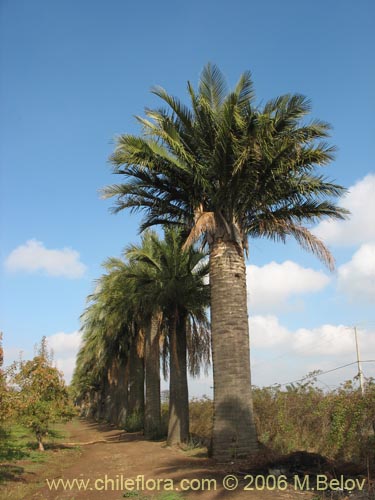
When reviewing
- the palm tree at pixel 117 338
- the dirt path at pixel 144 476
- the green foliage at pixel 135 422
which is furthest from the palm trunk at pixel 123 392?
the dirt path at pixel 144 476

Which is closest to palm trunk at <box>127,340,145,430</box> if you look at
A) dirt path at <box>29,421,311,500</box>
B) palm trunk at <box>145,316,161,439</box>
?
palm trunk at <box>145,316,161,439</box>

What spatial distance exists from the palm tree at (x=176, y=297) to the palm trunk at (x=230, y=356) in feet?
16.8

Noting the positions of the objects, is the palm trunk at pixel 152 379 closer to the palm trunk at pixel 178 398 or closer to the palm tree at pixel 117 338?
the palm tree at pixel 117 338

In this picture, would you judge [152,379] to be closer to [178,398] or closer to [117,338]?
[178,398]

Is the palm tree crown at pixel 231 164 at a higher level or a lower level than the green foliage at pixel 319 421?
higher

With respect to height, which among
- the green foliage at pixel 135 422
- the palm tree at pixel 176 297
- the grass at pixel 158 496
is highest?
the palm tree at pixel 176 297

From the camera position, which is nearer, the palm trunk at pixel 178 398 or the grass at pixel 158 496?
the grass at pixel 158 496

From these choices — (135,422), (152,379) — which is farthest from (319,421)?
(135,422)

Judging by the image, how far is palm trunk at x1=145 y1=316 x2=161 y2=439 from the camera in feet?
72.5

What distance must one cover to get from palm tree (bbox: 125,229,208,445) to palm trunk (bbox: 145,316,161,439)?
107 inches

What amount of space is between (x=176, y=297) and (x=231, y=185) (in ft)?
23.0

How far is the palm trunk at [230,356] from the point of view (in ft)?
37.7

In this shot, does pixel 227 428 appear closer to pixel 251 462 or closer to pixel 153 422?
pixel 251 462

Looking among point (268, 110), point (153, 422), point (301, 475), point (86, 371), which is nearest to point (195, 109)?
point (268, 110)
